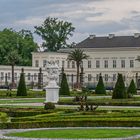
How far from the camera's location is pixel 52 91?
31.8 m

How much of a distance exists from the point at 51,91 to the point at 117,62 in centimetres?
5127

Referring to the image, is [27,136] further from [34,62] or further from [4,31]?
[4,31]

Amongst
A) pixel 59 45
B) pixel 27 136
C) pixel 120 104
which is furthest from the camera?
pixel 59 45

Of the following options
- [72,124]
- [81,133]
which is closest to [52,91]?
[72,124]

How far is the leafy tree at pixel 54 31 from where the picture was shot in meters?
95.2

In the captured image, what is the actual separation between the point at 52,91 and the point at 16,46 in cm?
5691

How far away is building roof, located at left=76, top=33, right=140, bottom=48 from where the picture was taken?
8119 centimetres

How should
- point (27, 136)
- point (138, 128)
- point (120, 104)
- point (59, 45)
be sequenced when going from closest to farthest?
point (27, 136) → point (138, 128) → point (120, 104) → point (59, 45)

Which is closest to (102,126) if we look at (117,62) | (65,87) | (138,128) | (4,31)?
(138,128)

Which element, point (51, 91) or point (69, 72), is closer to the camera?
point (51, 91)

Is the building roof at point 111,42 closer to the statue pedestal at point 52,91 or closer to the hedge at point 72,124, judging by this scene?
the statue pedestal at point 52,91

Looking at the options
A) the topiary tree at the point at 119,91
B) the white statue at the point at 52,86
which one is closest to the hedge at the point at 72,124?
the white statue at the point at 52,86

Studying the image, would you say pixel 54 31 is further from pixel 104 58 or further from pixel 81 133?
pixel 81 133

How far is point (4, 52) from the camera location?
8450cm
